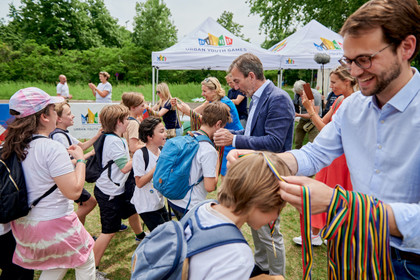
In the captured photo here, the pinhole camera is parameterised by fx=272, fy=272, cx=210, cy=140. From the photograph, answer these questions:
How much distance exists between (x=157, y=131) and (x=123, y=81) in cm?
2697

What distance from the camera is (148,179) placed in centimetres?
297

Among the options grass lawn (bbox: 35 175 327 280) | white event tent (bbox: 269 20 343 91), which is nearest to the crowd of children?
grass lawn (bbox: 35 175 327 280)

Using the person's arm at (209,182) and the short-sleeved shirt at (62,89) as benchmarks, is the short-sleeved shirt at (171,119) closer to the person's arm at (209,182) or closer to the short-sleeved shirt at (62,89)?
the person's arm at (209,182)

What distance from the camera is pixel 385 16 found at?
119 centimetres

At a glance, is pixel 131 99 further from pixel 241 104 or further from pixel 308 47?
pixel 308 47

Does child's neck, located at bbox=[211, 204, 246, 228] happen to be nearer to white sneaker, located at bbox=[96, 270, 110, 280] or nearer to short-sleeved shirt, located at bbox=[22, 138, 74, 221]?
short-sleeved shirt, located at bbox=[22, 138, 74, 221]

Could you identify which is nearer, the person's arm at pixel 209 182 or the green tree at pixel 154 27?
the person's arm at pixel 209 182

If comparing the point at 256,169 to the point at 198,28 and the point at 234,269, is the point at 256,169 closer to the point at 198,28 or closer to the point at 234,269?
the point at 234,269

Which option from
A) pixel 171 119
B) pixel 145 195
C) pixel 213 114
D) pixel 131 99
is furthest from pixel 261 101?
pixel 171 119

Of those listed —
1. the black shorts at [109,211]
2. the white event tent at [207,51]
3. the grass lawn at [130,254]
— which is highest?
the white event tent at [207,51]

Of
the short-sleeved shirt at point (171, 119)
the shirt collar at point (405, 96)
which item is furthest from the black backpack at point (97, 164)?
the short-sleeved shirt at point (171, 119)

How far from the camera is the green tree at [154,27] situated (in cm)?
3206

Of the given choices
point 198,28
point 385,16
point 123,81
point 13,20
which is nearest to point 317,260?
point 385,16

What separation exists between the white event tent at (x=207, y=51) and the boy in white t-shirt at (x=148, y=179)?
18.0 ft
